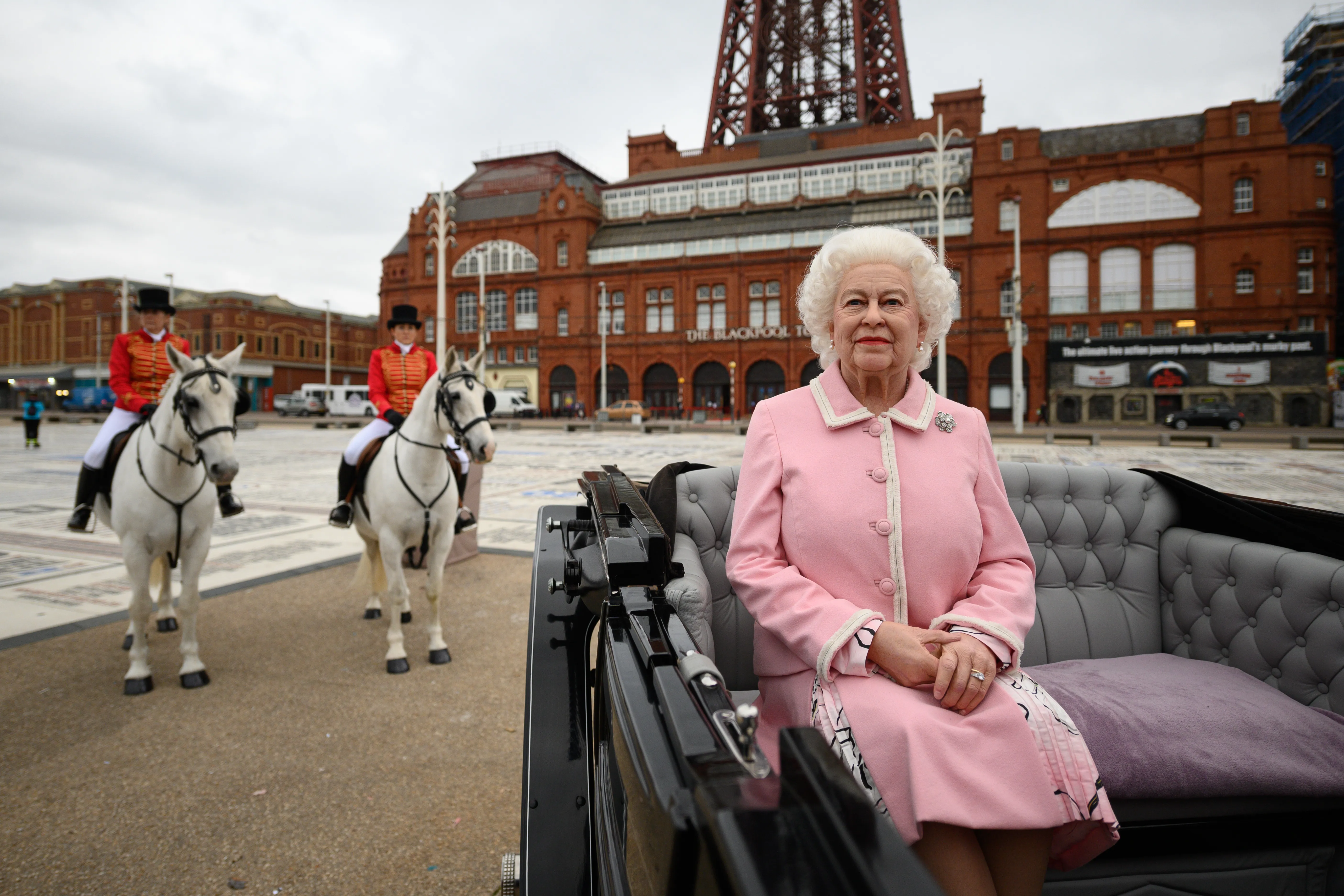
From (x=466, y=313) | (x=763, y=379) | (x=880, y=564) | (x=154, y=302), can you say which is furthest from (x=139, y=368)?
(x=466, y=313)

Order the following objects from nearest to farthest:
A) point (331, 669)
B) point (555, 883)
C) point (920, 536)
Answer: point (555, 883)
point (920, 536)
point (331, 669)

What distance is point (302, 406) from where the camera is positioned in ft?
175

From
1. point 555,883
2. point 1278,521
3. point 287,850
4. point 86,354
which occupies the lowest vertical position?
point 287,850

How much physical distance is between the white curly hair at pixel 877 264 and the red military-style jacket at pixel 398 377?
14.1ft

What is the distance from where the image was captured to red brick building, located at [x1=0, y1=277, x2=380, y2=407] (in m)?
62.1

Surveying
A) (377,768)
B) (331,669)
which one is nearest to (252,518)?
(331,669)

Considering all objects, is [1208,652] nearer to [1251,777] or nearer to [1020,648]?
[1251,777]

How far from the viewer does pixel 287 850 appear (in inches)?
108

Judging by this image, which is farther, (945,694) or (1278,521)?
(1278,521)

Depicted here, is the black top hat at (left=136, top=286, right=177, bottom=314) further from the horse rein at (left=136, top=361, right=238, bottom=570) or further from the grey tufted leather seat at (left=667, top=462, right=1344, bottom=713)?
the grey tufted leather seat at (left=667, top=462, right=1344, bottom=713)

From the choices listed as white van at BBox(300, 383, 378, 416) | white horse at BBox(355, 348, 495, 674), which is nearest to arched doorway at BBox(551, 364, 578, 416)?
white van at BBox(300, 383, 378, 416)

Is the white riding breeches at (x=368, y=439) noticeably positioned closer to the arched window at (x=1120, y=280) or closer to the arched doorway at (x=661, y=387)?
the arched doorway at (x=661, y=387)

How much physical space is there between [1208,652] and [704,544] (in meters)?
1.96

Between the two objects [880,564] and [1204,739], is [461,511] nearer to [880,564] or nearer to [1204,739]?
[880,564]
